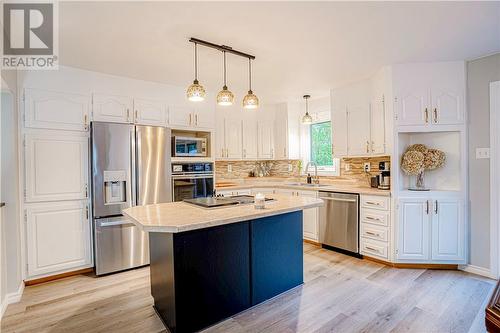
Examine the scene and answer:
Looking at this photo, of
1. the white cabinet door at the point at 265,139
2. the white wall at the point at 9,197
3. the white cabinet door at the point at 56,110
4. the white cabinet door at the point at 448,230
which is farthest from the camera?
the white cabinet door at the point at 265,139

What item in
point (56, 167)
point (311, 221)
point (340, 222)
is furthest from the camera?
point (311, 221)

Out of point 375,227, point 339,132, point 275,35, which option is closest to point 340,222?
point 375,227

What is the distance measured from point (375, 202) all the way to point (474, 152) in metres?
1.16

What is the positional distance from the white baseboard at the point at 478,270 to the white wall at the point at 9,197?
4.62 m

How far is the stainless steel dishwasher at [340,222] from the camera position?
11.6 feet

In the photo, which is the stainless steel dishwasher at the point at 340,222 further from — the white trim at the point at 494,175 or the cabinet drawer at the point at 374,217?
the white trim at the point at 494,175

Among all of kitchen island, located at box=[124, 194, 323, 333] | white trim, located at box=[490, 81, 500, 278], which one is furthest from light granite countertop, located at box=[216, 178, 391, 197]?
kitchen island, located at box=[124, 194, 323, 333]

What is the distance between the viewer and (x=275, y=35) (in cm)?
237

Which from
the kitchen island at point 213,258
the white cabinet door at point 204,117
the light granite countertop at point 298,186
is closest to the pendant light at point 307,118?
the light granite countertop at point 298,186

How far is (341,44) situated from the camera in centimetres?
257

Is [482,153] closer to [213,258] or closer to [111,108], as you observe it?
[213,258]

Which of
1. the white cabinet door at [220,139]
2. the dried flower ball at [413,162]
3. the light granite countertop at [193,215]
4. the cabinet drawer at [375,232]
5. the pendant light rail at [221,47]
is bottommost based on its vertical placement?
the cabinet drawer at [375,232]

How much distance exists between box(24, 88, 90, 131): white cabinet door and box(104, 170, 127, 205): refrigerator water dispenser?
0.61 meters

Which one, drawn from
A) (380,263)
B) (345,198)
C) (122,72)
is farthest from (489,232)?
(122,72)
